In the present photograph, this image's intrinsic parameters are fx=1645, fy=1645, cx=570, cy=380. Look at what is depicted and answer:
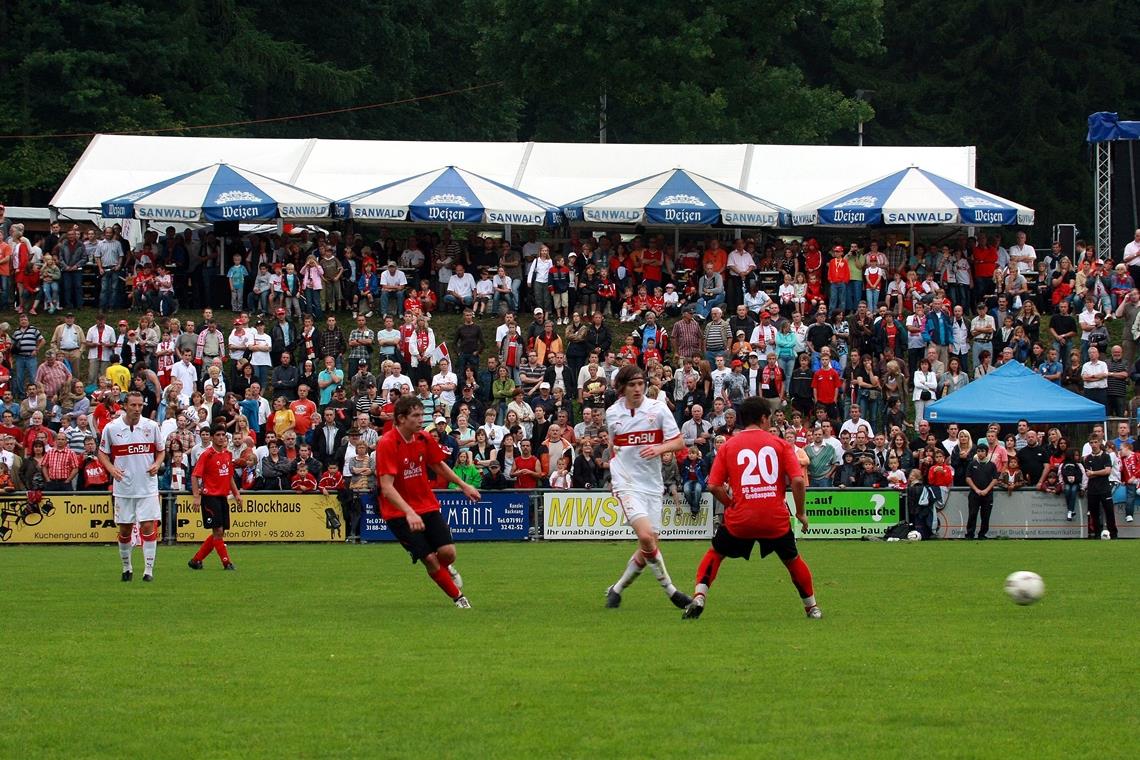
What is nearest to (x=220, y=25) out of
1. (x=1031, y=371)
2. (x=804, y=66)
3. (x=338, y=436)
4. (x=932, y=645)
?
(x=804, y=66)

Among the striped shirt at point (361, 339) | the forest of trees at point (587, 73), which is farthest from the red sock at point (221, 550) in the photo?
the forest of trees at point (587, 73)

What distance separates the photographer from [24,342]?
31406mm

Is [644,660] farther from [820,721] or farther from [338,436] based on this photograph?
[338,436]

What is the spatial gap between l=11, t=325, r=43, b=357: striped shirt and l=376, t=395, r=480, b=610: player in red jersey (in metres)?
20.1

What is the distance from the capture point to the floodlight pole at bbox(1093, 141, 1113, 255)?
1409 inches

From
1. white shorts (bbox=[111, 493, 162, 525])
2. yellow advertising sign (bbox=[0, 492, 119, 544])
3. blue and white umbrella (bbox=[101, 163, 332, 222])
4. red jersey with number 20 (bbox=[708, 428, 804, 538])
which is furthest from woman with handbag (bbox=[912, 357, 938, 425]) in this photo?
red jersey with number 20 (bbox=[708, 428, 804, 538])

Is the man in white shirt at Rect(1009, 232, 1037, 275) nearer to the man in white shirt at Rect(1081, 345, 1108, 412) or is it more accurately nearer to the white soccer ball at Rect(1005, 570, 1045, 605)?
the man in white shirt at Rect(1081, 345, 1108, 412)

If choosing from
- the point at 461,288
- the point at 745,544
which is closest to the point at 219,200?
the point at 461,288

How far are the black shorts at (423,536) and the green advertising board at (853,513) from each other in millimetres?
14467

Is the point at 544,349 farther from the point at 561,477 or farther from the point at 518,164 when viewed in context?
the point at 518,164

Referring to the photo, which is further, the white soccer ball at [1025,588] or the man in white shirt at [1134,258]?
the man in white shirt at [1134,258]

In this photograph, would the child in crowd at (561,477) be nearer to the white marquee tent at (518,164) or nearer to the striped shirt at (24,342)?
the white marquee tent at (518,164)

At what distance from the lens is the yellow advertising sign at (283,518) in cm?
2686

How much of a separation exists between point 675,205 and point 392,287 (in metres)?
6.14
